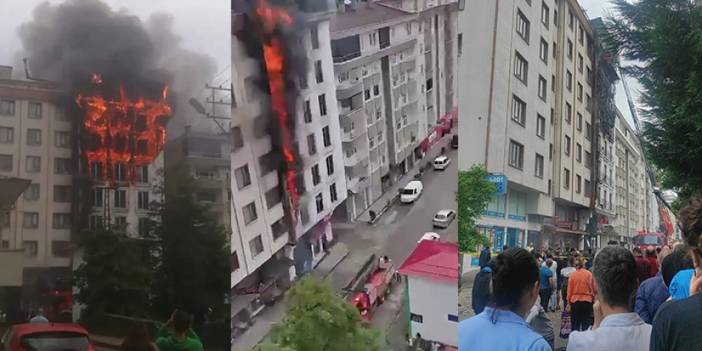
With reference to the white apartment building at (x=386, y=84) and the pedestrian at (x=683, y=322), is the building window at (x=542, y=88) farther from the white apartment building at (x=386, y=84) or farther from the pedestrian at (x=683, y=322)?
A: the pedestrian at (x=683, y=322)

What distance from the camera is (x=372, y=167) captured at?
1812 mm

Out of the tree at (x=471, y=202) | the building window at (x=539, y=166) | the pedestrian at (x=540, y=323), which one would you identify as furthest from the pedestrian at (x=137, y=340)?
the building window at (x=539, y=166)

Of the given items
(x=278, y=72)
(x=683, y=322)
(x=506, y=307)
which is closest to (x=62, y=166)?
(x=278, y=72)

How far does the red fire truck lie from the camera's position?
70.2 inches

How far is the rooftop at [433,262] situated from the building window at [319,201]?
0.28 meters

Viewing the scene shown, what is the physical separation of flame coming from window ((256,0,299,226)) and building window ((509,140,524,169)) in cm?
164

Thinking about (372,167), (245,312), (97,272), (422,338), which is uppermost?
(372,167)

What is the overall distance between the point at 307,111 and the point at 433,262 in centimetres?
55

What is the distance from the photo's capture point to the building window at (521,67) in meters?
3.27

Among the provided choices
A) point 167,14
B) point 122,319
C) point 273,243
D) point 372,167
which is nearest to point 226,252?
point 273,243

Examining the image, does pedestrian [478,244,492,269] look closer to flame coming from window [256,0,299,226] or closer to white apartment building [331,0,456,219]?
white apartment building [331,0,456,219]

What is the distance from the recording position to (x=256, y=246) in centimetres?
165

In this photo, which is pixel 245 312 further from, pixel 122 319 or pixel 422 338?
pixel 422 338

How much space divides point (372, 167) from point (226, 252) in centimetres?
44
